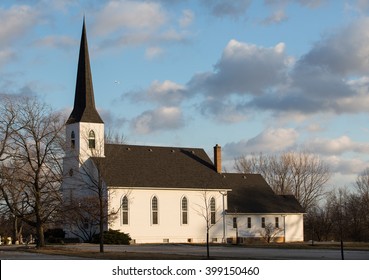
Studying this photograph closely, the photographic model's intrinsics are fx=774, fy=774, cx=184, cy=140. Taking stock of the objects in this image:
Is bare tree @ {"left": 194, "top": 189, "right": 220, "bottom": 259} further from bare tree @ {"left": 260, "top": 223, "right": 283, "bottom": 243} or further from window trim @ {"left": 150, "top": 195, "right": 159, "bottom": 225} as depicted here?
bare tree @ {"left": 260, "top": 223, "right": 283, "bottom": 243}

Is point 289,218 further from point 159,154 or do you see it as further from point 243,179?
point 159,154

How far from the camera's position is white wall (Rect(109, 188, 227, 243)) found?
75.8 metres

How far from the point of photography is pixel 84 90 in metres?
78.6

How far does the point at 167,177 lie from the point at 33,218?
20806 mm

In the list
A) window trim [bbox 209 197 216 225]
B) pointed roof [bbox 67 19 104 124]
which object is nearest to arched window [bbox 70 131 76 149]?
pointed roof [bbox 67 19 104 124]

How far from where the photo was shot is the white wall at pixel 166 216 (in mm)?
75812

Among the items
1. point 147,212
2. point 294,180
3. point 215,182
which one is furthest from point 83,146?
point 294,180

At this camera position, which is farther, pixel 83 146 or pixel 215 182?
pixel 215 182

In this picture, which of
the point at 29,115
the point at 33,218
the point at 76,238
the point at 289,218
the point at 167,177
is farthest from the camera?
the point at 289,218

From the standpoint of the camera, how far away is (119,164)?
3063 inches

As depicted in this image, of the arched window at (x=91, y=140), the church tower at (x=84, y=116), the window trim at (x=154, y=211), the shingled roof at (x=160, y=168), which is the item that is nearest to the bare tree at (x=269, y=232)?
the shingled roof at (x=160, y=168)

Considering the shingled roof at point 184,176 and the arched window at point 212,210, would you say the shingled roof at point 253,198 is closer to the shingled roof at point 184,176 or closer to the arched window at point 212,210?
the shingled roof at point 184,176

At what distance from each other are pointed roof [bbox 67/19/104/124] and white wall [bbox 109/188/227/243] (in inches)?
346

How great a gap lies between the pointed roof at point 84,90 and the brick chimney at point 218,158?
14.3 meters
